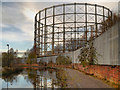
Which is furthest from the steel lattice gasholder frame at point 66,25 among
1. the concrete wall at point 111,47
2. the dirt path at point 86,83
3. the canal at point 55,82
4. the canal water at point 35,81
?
the dirt path at point 86,83

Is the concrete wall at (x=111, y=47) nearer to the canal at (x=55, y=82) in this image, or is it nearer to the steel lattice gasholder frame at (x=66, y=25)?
the canal at (x=55, y=82)

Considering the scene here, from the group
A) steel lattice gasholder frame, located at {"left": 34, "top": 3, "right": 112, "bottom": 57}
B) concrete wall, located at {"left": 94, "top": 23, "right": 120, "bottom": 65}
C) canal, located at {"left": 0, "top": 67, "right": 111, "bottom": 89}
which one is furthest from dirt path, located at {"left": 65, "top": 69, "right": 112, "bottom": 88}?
steel lattice gasholder frame, located at {"left": 34, "top": 3, "right": 112, "bottom": 57}

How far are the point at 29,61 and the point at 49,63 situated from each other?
8.20 meters

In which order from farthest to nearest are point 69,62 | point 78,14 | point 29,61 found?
point 29,61, point 78,14, point 69,62

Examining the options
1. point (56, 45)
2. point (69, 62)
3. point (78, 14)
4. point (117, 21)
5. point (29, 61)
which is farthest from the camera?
point (29, 61)

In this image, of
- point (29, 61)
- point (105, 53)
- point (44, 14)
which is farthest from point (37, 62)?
point (105, 53)

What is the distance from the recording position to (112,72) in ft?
26.7

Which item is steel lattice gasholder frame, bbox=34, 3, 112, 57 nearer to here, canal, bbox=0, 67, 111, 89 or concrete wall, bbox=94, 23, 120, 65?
canal, bbox=0, 67, 111, 89

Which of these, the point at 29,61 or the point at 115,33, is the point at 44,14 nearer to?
the point at 29,61

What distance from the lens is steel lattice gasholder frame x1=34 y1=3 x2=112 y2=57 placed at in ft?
126

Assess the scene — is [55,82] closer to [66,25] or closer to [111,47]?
[111,47]

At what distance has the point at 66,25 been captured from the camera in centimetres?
4175

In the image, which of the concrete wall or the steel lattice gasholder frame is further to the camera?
the steel lattice gasholder frame

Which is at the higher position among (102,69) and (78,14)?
(78,14)
